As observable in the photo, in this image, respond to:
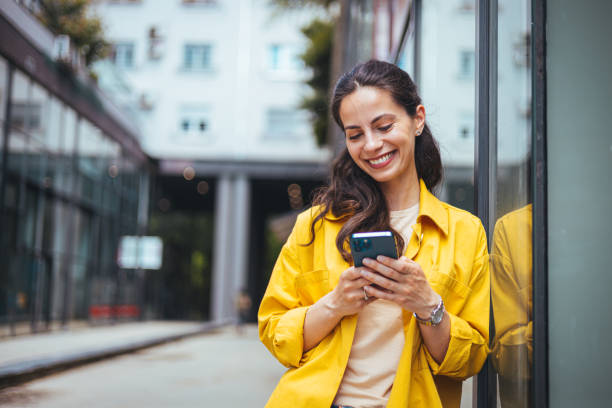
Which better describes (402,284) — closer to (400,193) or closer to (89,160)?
(400,193)

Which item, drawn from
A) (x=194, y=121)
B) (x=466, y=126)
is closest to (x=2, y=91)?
(x=466, y=126)

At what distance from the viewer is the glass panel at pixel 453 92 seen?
11.9 feet

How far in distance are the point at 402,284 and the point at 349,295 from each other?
→ 0.17m

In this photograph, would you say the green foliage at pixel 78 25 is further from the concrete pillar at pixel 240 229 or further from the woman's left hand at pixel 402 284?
the woman's left hand at pixel 402 284

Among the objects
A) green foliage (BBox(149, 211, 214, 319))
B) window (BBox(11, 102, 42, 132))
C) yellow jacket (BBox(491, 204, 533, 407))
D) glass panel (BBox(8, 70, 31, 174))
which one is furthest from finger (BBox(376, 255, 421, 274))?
green foliage (BBox(149, 211, 214, 319))

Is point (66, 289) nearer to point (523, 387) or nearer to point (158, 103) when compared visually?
point (158, 103)

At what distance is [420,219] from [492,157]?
36.5 inches

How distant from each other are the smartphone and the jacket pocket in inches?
12.0

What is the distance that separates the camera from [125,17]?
97.6ft

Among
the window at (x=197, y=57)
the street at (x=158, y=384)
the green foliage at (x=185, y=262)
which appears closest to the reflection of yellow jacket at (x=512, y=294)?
the street at (x=158, y=384)

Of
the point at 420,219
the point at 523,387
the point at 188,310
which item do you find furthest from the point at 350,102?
the point at 188,310

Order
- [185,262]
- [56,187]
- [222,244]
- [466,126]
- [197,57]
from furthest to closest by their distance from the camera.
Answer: [185,262] → [197,57] → [222,244] → [56,187] → [466,126]

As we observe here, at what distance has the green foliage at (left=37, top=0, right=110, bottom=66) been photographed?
55.1 ft

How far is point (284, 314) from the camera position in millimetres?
2062
